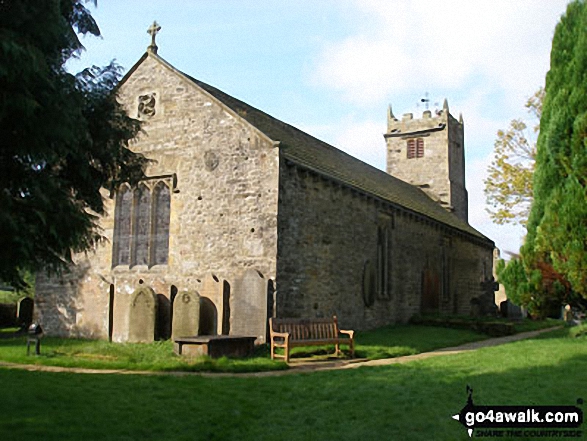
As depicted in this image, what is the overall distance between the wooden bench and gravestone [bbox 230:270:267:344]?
2.50ft

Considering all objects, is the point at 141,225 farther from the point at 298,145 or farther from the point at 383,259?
the point at 383,259

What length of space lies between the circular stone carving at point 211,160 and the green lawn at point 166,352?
4.88 m

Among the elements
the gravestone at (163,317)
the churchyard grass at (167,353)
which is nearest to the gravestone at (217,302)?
the gravestone at (163,317)

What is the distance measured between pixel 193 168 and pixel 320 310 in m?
5.35

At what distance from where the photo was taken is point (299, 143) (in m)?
19.6

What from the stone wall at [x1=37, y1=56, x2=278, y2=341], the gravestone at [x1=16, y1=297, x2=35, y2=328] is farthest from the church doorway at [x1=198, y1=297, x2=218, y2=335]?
the gravestone at [x1=16, y1=297, x2=35, y2=328]

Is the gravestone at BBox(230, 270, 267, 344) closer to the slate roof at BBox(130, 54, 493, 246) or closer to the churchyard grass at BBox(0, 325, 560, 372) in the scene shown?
the churchyard grass at BBox(0, 325, 560, 372)

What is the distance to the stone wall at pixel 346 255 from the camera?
15328 mm

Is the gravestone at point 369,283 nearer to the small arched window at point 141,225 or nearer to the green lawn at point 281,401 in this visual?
the small arched window at point 141,225

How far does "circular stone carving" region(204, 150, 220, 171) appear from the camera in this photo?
16.1m

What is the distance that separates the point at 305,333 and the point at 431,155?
78.2ft

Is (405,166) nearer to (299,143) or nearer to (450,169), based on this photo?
(450,169)

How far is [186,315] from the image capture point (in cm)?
1473

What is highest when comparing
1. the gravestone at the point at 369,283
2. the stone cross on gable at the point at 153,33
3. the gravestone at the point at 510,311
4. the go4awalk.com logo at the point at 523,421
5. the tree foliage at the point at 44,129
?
the stone cross on gable at the point at 153,33
